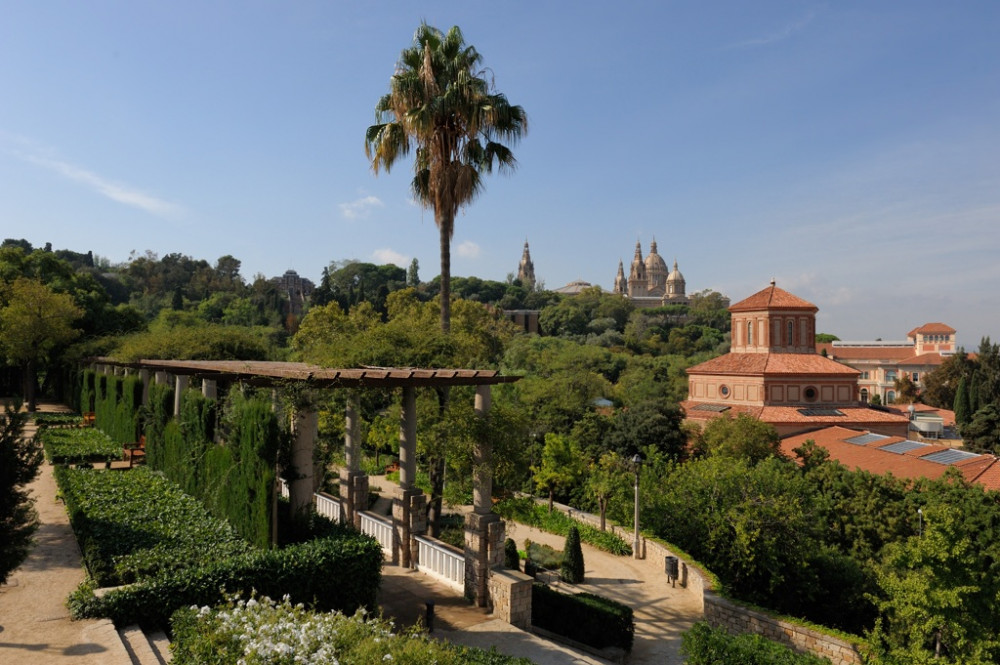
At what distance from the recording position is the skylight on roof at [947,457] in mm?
27341

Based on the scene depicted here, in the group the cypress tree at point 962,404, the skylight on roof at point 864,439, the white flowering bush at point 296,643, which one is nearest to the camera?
the white flowering bush at point 296,643

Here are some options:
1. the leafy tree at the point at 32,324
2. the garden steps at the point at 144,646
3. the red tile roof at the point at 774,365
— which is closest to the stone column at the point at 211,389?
the garden steps at the point at 144,646

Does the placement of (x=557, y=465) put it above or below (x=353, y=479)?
below

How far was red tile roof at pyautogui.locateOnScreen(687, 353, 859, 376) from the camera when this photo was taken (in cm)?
4169

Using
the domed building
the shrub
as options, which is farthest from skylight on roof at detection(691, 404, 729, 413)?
the domed building

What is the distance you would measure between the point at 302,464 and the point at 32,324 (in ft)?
112

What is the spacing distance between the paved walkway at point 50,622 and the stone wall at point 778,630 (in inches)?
476

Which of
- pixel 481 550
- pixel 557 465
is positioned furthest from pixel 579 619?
pixel 557 465

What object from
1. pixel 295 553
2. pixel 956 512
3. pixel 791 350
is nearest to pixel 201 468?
pixel 295 553

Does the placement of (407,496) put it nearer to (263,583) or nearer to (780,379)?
(263,583)

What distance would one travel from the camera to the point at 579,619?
41.0 ft

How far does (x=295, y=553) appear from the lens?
9.20 m

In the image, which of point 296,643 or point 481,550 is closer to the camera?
point 296,643

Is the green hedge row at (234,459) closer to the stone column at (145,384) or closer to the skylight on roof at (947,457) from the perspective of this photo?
the stone column at (145,384)
